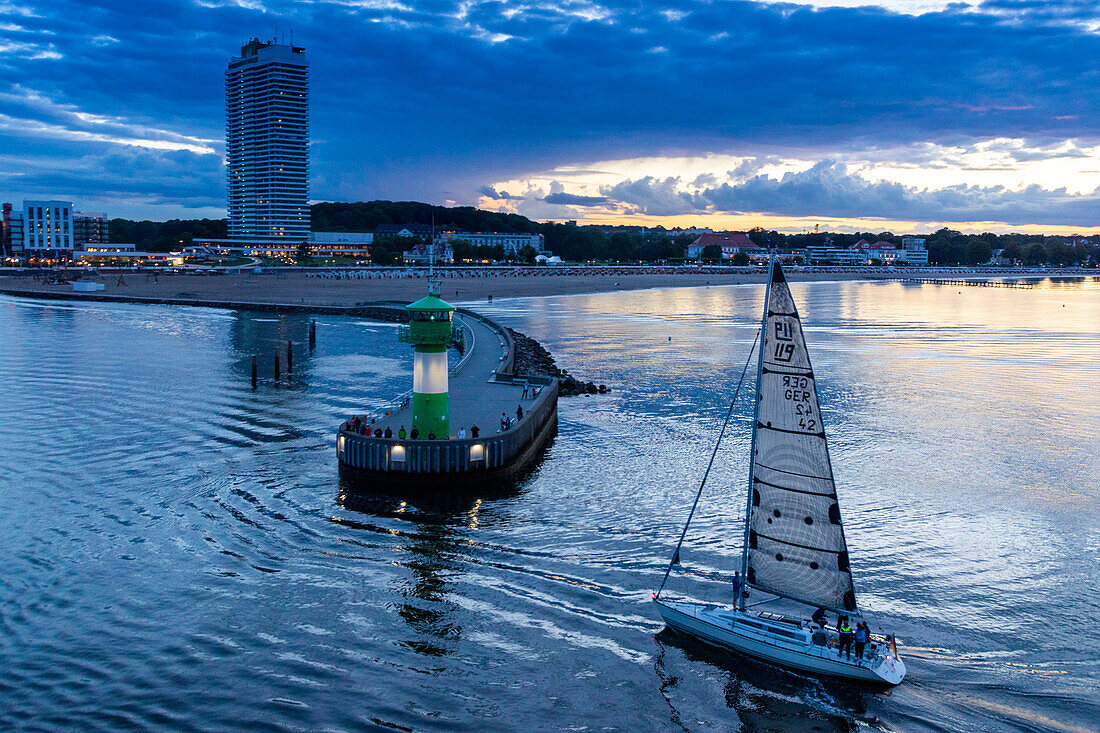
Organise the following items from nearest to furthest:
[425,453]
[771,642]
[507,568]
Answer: [771,642] → [507,568] → [425,453]

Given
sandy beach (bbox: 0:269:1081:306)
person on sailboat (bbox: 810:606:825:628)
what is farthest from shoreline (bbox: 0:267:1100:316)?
person on sailboat (bbox: 810:606:825:628)

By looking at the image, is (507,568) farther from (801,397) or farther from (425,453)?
(801,397)

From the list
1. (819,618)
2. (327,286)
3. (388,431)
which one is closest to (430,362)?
(388,431)

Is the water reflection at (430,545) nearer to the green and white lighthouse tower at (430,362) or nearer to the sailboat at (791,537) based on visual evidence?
the green and white lighthouse tower at (430,362)

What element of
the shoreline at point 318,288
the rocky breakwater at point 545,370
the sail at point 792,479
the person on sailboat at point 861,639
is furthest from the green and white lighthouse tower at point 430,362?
the shoreline at point 318,288

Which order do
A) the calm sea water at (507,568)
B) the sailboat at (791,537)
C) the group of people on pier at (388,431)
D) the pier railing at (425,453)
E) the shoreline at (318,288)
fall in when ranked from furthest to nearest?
the shoreline at (318,288)
the group of people on pier at (388,431)
the pier railing at (425,453)
the sailboat at (791,537)
the calm sea water at (507,568)

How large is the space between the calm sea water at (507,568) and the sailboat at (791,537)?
0.52m

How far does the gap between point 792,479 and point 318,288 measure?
441ft

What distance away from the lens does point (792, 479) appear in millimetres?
16484

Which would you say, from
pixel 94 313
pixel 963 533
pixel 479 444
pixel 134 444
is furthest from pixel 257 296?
pixel 963 533

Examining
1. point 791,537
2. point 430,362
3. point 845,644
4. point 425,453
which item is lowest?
point 845,644

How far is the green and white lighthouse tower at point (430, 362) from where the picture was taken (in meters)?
28.0

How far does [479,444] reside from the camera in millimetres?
27594

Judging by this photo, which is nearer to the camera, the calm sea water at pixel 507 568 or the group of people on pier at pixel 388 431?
the calm sea water at pixel 507 568
